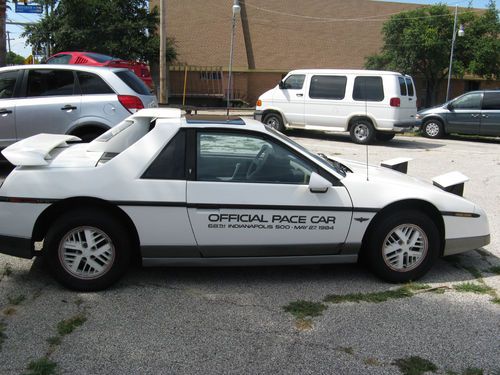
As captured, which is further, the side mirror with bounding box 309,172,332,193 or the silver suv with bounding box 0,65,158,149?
the silver suv with bounding box 0,65,158,149

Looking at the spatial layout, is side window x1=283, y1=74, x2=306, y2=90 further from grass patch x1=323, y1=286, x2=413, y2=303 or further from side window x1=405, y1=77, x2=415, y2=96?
grass patch x1=323, y1=286, x2=413, y2=303

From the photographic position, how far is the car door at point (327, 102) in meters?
14.5

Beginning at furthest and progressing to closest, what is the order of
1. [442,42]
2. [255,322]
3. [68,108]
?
[442,42]
[68,108]
[255,322]

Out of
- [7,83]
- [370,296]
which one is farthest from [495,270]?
[7,83]

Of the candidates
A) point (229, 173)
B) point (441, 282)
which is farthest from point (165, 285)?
point (441, 282)

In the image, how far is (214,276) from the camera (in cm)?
462

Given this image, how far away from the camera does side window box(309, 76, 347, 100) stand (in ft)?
47.5

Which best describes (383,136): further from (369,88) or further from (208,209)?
(208,209)

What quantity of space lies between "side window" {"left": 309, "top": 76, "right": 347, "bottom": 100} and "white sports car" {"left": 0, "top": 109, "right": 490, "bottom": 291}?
1032cm

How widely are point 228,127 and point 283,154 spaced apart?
0.53 meters

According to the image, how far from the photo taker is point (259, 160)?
4.47m

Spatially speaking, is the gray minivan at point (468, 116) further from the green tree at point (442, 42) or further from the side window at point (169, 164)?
the side window at point (169, 164)

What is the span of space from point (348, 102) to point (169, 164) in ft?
36.0

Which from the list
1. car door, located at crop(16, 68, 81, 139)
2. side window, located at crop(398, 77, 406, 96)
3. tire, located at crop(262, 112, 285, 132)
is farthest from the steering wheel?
tire, located at crop(262, 112, 285, 132)
